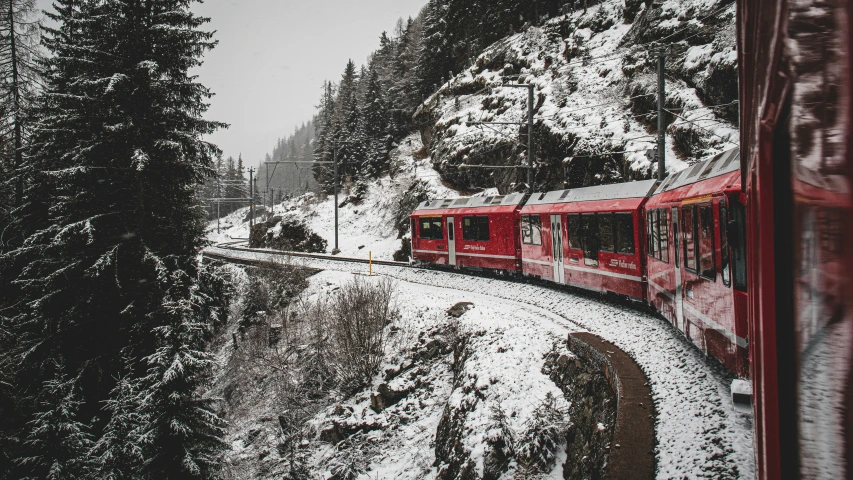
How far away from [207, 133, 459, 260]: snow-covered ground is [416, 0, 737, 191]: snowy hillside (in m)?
2.23

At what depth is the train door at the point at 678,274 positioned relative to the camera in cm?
842

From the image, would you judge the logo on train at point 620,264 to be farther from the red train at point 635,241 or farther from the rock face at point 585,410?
the rock face at point 585,410

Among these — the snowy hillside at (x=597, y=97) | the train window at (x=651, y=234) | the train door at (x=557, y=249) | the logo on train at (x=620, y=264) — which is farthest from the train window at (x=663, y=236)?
the snowy hillside at (x=597, y=97)

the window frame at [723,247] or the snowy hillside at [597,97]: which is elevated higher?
the snowy hillside at [597,97]

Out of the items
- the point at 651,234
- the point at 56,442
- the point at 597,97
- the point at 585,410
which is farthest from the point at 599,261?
the point at 597,97

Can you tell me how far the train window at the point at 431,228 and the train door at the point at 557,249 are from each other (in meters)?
7.41

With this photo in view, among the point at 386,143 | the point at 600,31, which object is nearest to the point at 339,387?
the point at 600,31

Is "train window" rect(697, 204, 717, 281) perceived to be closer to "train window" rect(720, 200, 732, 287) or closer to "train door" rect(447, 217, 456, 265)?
"train window" rect(720, 200, 732, 287)

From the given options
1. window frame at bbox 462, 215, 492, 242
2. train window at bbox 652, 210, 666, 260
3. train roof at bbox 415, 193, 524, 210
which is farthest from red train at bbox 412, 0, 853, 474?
window frame at bbox 462, 215, 492, 242

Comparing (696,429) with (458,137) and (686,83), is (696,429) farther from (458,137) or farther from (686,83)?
(458,137)

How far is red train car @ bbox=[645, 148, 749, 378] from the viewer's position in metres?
5.66

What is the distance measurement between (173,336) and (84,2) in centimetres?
1061

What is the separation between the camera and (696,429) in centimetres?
576

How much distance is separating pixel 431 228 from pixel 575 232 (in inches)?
376
